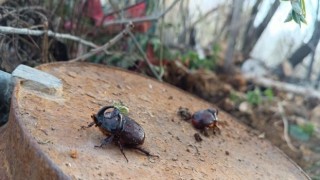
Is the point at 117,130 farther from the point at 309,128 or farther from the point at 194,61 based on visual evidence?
the point at 309,128

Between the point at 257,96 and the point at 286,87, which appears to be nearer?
the point at 257,96

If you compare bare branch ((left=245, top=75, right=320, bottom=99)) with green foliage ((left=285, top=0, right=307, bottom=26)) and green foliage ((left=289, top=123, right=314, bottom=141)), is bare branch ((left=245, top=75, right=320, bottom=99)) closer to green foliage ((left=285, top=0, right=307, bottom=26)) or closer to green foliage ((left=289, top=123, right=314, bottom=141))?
green foliage ((left=289, top=123, right=314, bottom=141))

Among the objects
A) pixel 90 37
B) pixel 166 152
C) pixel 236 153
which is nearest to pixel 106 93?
pixel 166 152

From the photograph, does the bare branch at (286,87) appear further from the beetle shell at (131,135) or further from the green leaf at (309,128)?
the beetle shell at (131,135)

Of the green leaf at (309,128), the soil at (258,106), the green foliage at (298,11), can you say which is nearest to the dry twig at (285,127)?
the soil at (258,106)

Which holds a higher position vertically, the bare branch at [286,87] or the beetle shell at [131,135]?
the beetle shell at [131,135]

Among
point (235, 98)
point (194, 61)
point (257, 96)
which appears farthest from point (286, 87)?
point (194, 61)
